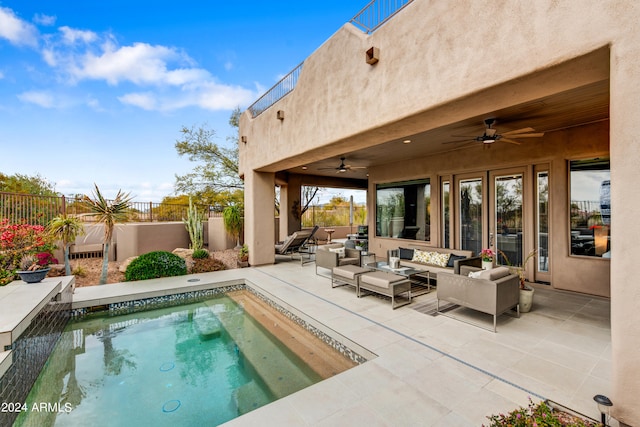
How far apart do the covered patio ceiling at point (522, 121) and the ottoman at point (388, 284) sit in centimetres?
263

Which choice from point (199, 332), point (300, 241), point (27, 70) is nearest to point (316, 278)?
point (300, 241)

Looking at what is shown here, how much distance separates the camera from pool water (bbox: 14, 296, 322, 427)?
2961 millimetres

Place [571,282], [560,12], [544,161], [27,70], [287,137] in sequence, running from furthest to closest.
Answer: [27,70] → [287,137] → [544,161] → [571,282] → [560,12]

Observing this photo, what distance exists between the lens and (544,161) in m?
6.14

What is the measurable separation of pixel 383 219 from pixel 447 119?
655 centimetres

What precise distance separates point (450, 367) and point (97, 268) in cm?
980

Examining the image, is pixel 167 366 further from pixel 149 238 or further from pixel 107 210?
pixel 149 238

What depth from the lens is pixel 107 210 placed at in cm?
695

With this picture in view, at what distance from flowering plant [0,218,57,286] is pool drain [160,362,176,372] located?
4002mm

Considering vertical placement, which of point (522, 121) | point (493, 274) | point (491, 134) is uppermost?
point (522, 121)

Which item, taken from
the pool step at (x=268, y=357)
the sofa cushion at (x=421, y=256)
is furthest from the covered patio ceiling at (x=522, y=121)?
the pool step at (x=268, y=357)

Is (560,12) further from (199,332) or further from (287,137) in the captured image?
(199,332)

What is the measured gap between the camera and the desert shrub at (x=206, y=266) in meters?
8.30

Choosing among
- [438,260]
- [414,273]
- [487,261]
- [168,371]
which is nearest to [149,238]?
[168,371]
